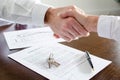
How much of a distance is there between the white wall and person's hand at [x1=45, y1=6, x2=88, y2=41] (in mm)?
1966

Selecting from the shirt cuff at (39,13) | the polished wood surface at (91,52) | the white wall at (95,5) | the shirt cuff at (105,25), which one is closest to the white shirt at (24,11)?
the shirt cuff at (39,13)

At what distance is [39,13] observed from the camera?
1.05 meters

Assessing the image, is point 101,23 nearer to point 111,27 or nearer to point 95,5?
point 111,27

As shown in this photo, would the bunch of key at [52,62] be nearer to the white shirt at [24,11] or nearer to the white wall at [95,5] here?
the white shirt at [24,11]

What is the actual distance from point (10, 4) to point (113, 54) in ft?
2.09

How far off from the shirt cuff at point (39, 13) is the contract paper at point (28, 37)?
0.05 meters

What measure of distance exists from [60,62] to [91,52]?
16 cm

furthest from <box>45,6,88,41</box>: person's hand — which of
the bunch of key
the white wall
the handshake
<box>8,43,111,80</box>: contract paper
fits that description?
the white wall

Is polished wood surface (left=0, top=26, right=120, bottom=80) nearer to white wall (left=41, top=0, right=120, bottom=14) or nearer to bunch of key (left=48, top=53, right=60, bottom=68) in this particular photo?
bunch of key (left=48, top=53, right=60, bottom=68)

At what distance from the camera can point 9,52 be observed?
33.6 inches

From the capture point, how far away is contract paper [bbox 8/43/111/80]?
0.68m

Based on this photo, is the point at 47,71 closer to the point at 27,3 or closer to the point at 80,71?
the point at 80,71

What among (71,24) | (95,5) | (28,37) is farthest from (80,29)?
(95,5)

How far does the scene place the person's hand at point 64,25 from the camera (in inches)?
38.0
